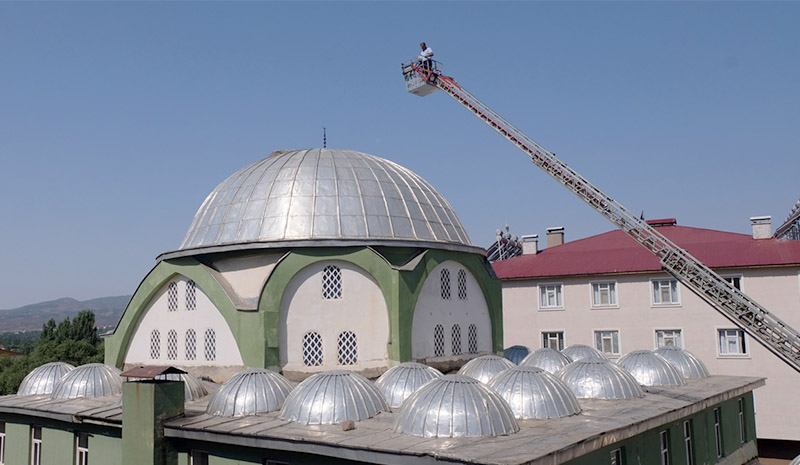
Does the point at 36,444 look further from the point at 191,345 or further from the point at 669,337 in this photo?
the point at 669,337

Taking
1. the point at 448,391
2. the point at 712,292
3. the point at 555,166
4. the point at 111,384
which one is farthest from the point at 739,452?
the point at 111,384

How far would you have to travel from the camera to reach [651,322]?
112ft

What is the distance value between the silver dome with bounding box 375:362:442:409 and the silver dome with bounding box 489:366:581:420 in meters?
2.22

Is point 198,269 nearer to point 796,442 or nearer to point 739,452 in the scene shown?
point 739,452

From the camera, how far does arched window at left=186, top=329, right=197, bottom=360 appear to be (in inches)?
870

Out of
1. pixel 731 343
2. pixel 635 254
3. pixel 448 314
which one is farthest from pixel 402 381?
pixel 635 254

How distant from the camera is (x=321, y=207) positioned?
75.3 feet

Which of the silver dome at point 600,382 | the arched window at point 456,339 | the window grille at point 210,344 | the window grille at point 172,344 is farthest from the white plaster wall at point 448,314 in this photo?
the window grille at point 172,344

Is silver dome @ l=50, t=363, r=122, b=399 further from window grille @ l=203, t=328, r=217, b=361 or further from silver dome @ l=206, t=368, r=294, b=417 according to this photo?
silver dome @ l=206, t=368, r=294, b=417

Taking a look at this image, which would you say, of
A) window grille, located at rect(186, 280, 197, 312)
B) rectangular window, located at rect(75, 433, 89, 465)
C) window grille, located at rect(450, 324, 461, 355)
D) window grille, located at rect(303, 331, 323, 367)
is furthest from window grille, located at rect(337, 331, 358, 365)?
rectangular window, located at rect(75, 433, 89, 465)

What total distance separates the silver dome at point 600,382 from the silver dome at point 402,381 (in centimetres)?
379

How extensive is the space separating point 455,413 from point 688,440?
30.3 ft

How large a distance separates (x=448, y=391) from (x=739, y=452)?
13.8 m

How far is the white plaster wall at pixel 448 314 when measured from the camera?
2207cm
